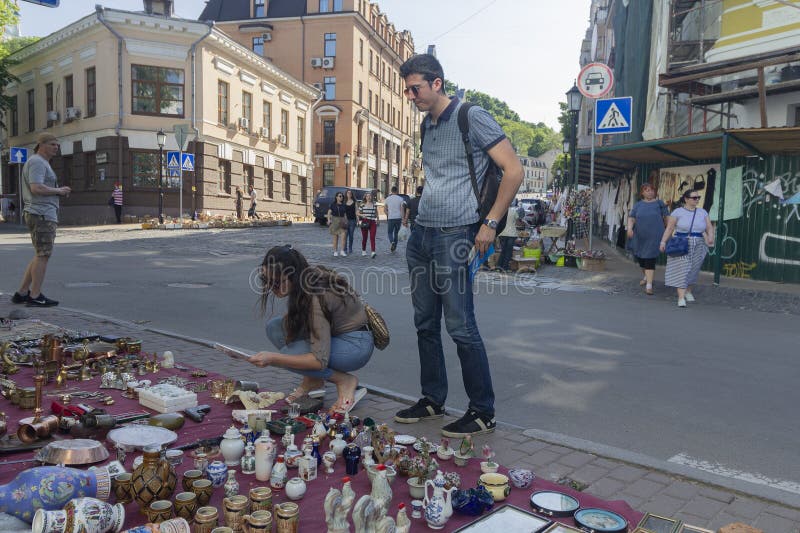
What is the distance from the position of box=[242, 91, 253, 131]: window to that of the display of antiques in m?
32.3

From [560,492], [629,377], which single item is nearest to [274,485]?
[560,492]

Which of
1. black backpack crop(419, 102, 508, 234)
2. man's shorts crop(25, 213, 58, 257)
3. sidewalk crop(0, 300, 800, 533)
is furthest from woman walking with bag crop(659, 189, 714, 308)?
man's shorts crop(25, 213, 58, 257)

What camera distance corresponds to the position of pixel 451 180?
13.0ft

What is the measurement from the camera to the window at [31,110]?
36531 mm

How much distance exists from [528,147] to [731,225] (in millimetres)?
158630

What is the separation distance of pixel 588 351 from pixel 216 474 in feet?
15.0

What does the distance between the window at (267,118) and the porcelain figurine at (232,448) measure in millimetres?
35726

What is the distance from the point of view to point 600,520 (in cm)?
278

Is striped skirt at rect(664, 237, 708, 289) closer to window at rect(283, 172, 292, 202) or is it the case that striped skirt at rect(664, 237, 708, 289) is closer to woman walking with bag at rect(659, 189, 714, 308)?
woman walking with bag at rect(659, 189, 714, 308)

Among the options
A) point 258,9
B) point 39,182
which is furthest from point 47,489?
point 258,9

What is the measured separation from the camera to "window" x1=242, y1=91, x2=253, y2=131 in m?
35.2

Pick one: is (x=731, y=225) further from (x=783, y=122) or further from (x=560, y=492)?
(x=560, y=492)

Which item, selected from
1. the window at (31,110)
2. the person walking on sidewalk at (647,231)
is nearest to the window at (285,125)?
the window at (31,110)

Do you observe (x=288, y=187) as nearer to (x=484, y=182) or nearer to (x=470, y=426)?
(x=484, y=182)
